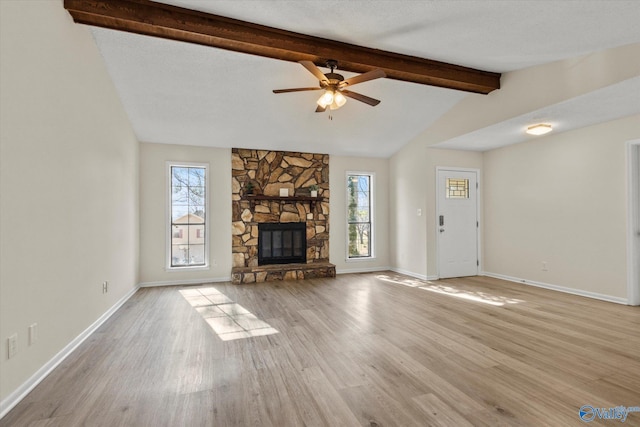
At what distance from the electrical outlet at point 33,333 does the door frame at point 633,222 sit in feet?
21.2

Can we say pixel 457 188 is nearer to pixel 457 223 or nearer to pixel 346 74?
pixel 457 223

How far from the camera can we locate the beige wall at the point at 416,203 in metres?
5.84

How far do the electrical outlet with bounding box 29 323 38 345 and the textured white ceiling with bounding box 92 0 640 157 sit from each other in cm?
283

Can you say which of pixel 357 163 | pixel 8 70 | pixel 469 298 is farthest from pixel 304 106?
pixel 469 298

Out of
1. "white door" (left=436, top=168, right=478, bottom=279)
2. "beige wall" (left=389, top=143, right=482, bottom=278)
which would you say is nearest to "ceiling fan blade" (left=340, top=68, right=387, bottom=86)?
"beige wall" (left=389, top=143, right=482, bottom=278)

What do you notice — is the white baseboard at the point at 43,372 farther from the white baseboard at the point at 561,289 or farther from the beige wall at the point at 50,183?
the white baseboard at the point at 561,289

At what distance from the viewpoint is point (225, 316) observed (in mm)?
3771

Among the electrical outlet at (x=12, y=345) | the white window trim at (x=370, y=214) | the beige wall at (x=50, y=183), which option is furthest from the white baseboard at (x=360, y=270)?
the electrical outlet at (x=12, y=345)

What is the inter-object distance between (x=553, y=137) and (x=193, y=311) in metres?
6.09

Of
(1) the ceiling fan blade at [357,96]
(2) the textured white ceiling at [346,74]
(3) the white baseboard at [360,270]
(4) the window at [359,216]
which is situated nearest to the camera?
(2) the textured white ceiling at [346,74]

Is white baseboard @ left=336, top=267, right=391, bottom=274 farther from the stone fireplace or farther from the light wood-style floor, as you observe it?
the light wood-style floor

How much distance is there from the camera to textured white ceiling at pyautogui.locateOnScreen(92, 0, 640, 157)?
107 inches

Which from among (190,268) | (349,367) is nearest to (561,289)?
(349,367)

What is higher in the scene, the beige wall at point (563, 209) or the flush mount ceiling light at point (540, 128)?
the flush mount ceiling light at point (540, 128)
